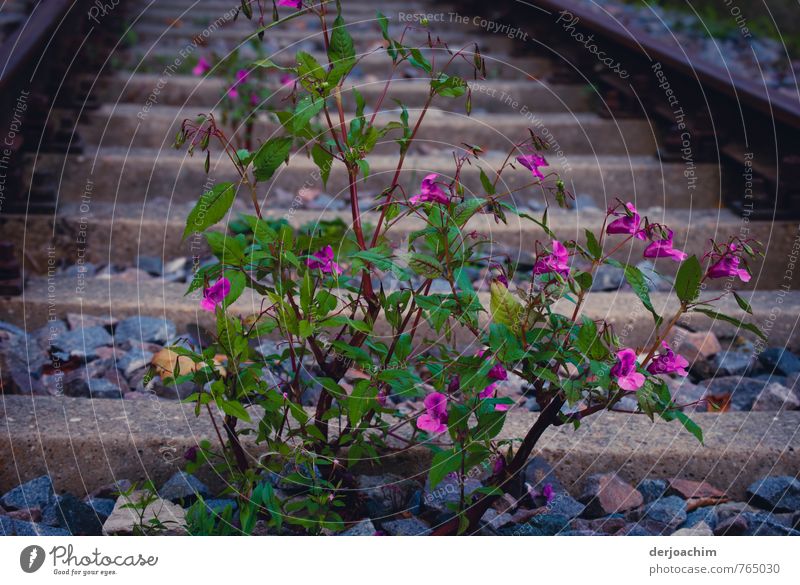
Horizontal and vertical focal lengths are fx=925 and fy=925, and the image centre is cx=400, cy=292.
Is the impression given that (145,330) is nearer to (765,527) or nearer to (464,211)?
(464,211)

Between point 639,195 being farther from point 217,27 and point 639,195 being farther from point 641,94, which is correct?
point 217,27

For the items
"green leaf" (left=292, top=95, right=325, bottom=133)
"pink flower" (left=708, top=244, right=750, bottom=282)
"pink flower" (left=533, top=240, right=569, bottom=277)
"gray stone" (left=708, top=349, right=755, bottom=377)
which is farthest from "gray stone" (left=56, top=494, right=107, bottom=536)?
"gray stone" (left=708, top=349, right=755, bottom=377)

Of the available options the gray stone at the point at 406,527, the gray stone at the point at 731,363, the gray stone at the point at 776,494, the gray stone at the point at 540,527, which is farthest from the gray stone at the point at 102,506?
the gray stone at the point at 731,363

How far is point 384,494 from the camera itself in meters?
1.95

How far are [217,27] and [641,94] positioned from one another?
2581mm

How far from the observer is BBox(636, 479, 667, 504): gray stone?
2.05 metres

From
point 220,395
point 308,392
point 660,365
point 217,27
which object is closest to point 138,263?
point 308,392

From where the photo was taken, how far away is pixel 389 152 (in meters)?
4.11

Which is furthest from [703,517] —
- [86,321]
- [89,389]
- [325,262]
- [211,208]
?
[86,321]

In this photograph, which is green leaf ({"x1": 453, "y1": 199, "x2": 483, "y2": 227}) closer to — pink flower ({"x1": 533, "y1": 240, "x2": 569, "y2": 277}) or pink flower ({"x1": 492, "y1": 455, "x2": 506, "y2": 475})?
pink flower ({"x1": 533, "y1": 240, "x2": 569, "y2": 277})

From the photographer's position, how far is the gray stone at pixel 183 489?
1.96 metres

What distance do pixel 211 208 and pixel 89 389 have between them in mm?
971

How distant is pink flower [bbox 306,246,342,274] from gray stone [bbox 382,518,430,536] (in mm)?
524
